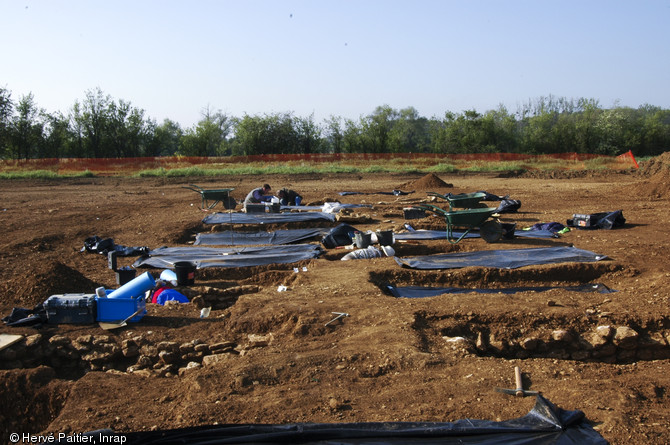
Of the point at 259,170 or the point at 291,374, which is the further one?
the point at 259,170

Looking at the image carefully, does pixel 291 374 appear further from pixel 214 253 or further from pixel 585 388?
pixel 214 253

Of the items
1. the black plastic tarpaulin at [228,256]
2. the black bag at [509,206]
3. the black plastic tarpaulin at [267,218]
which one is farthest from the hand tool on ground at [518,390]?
the black bag at [509,206]

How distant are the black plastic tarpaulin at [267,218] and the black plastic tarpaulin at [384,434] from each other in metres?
9.17

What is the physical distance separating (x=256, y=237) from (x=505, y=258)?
5300mm

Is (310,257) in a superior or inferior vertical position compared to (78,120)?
inferior

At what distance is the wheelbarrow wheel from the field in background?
19.8 metres

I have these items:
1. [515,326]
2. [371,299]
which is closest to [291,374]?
[371,299]

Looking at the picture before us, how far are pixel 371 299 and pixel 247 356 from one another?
2019mm

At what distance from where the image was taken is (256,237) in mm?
11203

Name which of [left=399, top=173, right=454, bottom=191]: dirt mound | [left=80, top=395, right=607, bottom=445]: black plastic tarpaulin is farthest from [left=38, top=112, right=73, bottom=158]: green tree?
[left=80, top=395, right=607, bottom=445]: black plastic tarpaulin

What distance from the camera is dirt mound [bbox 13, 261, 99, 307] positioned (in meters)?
6.63

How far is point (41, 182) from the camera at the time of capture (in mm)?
26531

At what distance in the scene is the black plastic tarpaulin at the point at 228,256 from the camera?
8719 millimetres

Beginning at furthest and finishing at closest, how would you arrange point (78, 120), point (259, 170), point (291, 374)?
point (78, 120) → point (259, 170) → point (291, 374)
